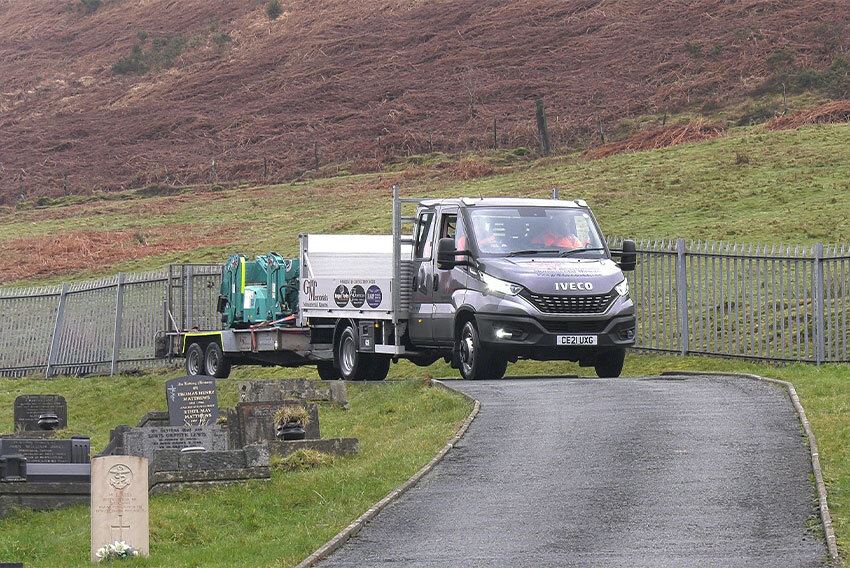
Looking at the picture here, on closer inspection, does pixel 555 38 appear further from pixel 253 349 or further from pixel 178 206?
pixel 253 349

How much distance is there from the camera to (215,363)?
2878cm

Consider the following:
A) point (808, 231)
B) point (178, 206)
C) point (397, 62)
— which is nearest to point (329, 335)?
point (808, 231)

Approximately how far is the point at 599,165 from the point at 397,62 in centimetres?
3214

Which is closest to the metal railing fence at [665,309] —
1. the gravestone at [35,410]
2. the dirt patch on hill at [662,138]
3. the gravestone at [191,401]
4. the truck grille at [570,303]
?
the truck grille at [570,303]

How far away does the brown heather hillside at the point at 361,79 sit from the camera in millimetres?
69938

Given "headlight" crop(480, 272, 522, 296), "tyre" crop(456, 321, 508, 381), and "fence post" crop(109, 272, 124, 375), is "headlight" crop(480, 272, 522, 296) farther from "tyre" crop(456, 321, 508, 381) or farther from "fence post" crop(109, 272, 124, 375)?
"fence post" crop(109, 272, 124, 375)

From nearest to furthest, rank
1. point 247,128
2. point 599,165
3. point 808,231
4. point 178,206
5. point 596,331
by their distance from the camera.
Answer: point 596,331
point 808,231
point 599,165
point 178,206
point 247,128

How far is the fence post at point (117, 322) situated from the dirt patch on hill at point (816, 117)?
2809 cm

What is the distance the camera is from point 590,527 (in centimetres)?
1255

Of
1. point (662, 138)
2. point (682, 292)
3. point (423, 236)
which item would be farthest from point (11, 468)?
A: point (662, 138)

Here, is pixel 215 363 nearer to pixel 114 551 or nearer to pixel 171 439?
pixel 171 439

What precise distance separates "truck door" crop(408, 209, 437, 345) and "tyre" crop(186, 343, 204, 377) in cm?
Result: 634

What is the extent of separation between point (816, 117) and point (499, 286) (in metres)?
35.6

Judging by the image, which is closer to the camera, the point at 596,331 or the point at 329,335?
the point at 596,331
